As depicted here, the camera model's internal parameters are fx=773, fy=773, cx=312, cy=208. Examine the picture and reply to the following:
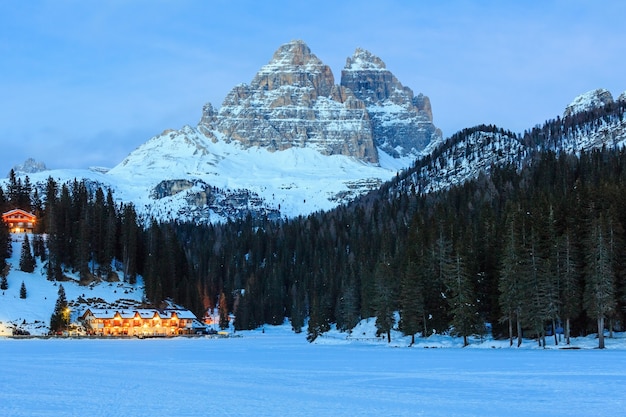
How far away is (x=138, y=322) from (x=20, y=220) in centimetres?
4999

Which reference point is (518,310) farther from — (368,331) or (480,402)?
(480,402)

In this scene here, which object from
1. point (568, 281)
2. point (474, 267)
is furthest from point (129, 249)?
point (568, 281)

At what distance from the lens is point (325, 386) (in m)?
49.1

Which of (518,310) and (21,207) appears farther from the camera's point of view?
(21,207)

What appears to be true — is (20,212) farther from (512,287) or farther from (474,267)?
(512,287)

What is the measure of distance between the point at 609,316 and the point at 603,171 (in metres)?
92.5

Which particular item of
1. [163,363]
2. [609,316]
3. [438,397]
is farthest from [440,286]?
[438,397]

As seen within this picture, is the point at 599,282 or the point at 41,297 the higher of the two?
the point at 599,282

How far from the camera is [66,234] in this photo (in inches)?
6634

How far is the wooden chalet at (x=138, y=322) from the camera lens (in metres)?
150

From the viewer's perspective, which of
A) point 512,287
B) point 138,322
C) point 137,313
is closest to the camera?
point 512,287

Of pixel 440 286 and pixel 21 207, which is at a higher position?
pixel 21 207

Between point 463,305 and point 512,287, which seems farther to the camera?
point 463,305

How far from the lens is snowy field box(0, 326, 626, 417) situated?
37.7 m
